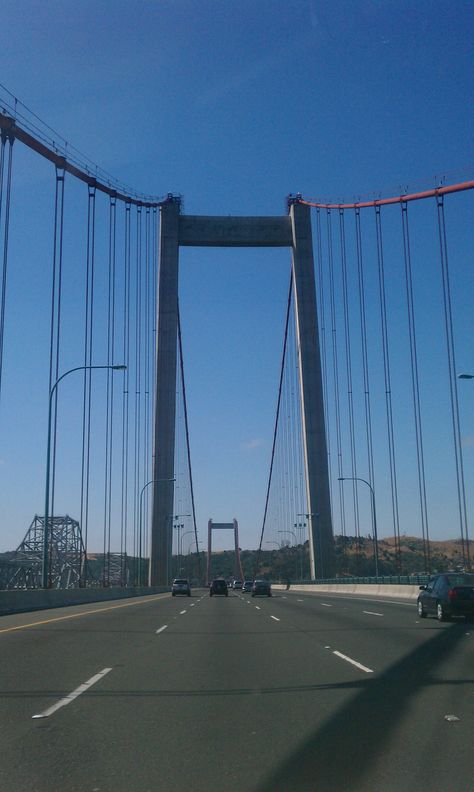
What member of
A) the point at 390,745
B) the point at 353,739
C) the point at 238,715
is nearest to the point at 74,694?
the point at 238,715

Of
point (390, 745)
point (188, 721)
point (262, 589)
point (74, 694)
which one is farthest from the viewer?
point (262, 589)

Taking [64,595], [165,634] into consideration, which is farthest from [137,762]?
→ [64,595]

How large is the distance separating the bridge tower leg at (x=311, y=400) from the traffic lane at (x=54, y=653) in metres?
34.1

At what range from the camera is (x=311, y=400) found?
60000mm

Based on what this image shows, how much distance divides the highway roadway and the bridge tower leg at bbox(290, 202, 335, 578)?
41.5 m

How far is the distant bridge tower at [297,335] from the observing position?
196ft

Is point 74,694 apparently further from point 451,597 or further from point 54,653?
point 451,597

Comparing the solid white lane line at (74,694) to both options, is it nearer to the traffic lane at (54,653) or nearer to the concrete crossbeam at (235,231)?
the traffic lane at (54,653)

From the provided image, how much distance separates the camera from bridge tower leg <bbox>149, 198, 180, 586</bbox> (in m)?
63.3

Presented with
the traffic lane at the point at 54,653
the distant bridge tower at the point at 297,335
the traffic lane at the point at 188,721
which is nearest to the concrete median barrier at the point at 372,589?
the distant bridge tower at the point at 297,335

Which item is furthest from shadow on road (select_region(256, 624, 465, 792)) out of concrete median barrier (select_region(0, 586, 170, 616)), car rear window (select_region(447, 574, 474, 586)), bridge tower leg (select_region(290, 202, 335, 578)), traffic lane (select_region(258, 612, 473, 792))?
bridge tower leg (select_region(290, 202, 335, 578))

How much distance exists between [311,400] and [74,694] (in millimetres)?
50217

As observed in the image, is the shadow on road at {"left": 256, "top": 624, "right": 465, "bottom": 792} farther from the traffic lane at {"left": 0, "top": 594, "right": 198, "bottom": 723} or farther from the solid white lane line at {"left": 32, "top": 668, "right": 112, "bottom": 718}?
the traffic lane at {"left": 0, "top": 594, "right": 198, "bottom": 723}

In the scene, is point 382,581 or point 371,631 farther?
point 382,581
